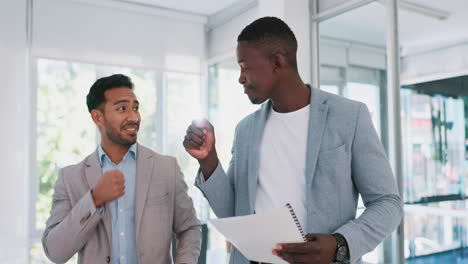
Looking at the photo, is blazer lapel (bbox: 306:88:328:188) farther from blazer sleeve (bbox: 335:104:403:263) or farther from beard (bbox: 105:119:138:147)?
beard (bbox: 105:119:138:147)

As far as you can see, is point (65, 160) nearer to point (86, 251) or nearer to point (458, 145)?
point (86, 251)

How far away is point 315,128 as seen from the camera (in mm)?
1235

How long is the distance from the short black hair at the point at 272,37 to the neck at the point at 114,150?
648 mm

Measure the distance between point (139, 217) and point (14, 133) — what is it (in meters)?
3.32

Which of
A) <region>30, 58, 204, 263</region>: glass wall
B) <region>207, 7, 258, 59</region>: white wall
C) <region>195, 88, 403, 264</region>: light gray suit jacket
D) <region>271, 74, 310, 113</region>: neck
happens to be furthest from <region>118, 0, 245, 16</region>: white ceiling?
<region>195, 88, 403, 264</region>: light gray suit jacket

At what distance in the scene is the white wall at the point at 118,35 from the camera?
4.27 metres

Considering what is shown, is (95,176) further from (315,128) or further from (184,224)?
(315,128)

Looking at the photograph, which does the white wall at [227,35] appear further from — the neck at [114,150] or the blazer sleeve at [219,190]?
the blazer sleeve at [219,190]

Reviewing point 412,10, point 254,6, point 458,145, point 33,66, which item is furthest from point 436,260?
point 33,66

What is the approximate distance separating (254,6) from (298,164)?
355 cm

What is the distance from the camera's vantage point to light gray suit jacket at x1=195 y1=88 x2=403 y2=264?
1121 millimetres

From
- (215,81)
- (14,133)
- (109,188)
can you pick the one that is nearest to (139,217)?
(109,188)

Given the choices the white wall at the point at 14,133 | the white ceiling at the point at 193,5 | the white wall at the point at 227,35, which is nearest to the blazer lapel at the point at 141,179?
the white wall at the point at 14,133

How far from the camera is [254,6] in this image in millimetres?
4453
